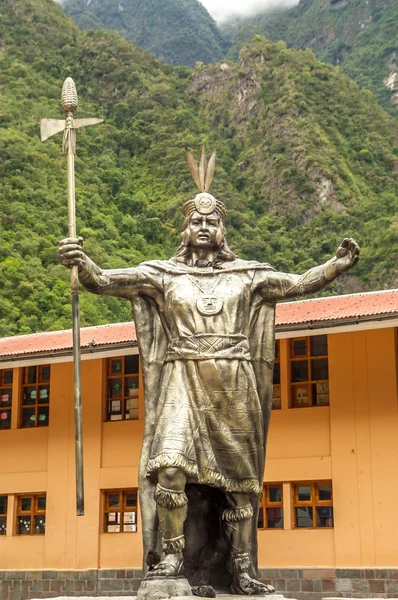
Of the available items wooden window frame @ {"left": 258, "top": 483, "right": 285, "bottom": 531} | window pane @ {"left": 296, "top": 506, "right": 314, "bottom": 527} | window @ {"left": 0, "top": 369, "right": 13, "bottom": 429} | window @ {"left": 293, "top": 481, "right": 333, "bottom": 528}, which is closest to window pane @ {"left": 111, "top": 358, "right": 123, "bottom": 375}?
window @ {"left": 0, "top": 369, "right": 13, "bottom": 429}

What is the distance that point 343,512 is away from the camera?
1977 centimetres

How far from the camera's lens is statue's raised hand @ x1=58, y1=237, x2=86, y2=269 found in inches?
303

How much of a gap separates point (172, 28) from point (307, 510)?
119 meters

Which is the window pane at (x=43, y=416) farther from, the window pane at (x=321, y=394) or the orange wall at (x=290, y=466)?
the window pane at (x=321, y=394)

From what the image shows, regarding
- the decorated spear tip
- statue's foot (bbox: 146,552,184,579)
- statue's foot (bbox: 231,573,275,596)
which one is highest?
the decorated spear tip

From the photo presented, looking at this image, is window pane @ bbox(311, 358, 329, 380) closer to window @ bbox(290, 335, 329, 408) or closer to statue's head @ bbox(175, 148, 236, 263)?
window @ bbox(290, 335, 329, 408)

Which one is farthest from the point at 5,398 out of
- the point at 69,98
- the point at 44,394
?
the point at 69,98

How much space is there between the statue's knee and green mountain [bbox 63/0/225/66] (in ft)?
408

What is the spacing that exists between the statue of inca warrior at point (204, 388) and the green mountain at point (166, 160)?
27558 millimetres

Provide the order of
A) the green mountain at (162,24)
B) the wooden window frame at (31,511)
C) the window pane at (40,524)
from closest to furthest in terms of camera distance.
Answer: the window pane at (40,524)
the wooden window frame at (31,511)
the green mountain at (162,24)

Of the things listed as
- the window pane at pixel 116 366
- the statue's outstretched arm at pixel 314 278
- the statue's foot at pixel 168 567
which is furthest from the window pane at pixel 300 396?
the statue's foot at pixel 168 567

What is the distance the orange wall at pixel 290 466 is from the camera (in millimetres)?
19562

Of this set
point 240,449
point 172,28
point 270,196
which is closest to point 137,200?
point 270,196

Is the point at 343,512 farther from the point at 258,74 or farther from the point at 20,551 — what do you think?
the point at 258,74
